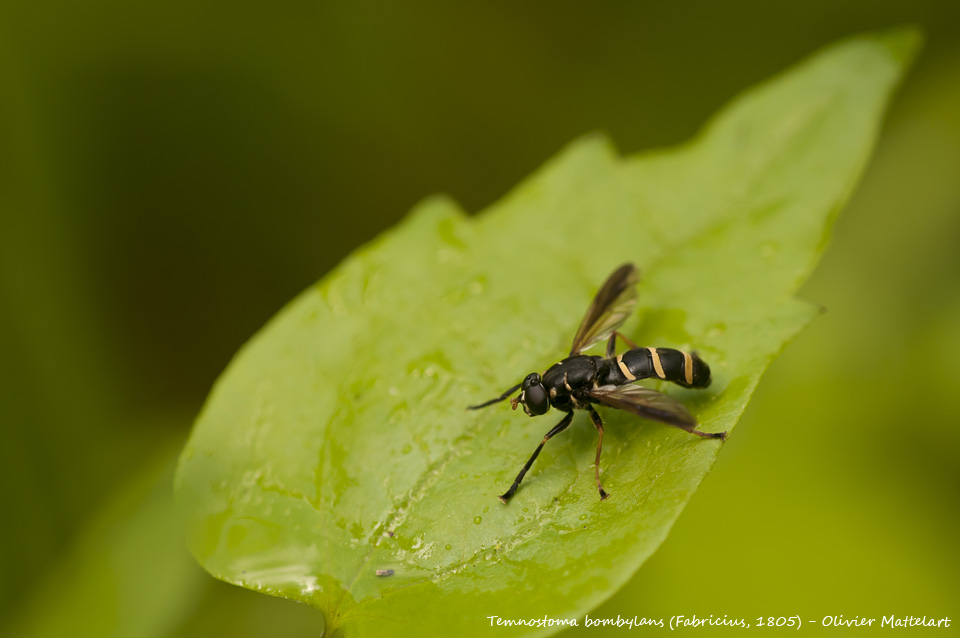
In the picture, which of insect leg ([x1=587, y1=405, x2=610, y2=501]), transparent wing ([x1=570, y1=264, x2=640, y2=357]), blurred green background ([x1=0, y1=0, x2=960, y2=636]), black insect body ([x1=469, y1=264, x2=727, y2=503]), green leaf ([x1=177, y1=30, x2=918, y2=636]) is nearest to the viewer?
green leaf ([x1=177, y1=30, x2=918, y2=636])

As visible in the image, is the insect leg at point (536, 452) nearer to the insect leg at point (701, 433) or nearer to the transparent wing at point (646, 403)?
the transparent wing at point (646, 403)

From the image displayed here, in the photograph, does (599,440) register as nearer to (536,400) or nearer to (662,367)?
(536,400)

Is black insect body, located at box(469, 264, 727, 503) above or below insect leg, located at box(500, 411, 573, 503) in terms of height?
above

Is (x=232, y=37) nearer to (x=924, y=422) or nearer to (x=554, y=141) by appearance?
(x=554, y=141)

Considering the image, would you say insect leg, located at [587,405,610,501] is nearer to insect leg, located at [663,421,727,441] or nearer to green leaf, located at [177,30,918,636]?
green leaf, located at [177,30,918,636]

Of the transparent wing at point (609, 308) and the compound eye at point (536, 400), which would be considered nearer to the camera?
the compound eye at point (536, 400)

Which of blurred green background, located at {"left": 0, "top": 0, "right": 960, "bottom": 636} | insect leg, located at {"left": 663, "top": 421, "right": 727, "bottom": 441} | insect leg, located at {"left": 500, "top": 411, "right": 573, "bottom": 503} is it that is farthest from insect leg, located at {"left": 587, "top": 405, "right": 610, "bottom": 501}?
blurred green background, located at {"left": 0, "top": 0, "right": 960, "bottom": 636}

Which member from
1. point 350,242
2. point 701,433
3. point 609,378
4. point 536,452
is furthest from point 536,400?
point 350,242

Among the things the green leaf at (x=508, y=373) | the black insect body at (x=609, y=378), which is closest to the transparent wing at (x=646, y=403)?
the black insect body at (x=609, y=378)
